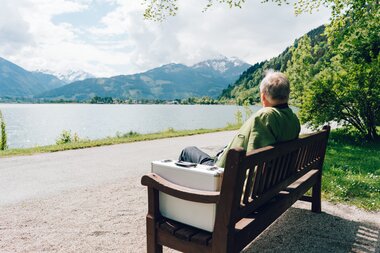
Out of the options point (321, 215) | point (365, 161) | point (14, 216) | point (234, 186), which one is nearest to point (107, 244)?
point (14, 216)

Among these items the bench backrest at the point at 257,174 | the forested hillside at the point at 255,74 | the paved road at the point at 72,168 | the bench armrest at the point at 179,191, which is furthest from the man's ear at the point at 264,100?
the forested hillside at the point at 255,74

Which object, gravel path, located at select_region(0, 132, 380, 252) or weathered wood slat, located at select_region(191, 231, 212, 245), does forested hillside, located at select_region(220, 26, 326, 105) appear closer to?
gravel path, located at select_region(0, 132, 380, 252)

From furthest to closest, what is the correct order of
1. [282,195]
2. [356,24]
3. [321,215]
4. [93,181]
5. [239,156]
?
1. [356,24]
2. [93,181]
3. [321,215]
4. [282,195]
5. [239,156]

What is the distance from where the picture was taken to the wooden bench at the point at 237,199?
258 centimetres

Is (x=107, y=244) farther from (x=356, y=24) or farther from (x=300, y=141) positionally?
(x=356, y=24)

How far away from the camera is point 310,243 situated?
4039 mm

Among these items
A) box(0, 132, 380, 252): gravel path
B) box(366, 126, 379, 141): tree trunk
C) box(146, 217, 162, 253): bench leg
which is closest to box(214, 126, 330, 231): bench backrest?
box(146, 217, 162, 253): bench leg

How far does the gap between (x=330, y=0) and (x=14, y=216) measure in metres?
12.9

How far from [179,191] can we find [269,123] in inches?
45.6

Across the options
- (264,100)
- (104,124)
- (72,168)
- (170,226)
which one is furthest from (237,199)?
(104,124)

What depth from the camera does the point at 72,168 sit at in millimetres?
8430

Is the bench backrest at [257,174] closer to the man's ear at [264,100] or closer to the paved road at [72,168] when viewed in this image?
the man's ear at [264,100]

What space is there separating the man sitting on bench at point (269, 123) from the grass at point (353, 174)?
2757mm

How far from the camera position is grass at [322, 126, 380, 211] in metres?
5.73
